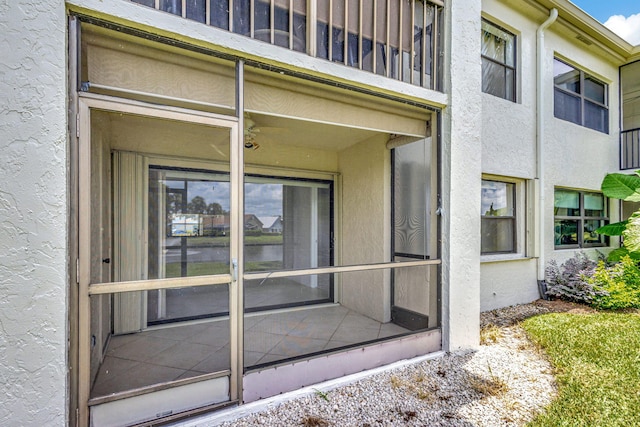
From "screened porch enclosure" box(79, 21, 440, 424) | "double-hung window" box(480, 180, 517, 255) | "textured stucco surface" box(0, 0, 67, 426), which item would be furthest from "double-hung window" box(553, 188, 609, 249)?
"textured stucco surface" box(0, 0, 67, 426)

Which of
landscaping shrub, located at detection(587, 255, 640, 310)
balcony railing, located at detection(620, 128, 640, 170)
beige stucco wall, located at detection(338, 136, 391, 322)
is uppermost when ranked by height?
balcony railing, located at detection(620, 128, 640, 170)

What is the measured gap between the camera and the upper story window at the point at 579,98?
702 cm

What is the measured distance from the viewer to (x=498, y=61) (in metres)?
6.09

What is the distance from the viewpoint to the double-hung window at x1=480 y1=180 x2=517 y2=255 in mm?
5988

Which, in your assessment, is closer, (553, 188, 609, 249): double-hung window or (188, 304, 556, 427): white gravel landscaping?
(188, 304, 556, 427): white gravel landscaping

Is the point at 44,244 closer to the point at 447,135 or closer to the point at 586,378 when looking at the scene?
the point at 447,135

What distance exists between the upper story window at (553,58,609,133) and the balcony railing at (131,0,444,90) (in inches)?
196

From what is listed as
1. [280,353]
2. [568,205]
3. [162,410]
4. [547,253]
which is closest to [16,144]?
[162,410]

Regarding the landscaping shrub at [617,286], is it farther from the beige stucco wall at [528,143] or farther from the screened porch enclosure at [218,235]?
the screened porch enclosure at [218,235]

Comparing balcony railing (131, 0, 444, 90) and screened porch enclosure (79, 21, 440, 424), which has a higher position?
balcony railing (131, 0, 444, 90)

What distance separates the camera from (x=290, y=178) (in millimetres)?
5387

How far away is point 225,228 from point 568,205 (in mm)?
7861

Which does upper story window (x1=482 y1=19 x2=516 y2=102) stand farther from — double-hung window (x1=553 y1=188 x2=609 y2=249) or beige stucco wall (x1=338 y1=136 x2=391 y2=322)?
beige stucco wall (x1=338 y1=136 x2=391 y2=322)

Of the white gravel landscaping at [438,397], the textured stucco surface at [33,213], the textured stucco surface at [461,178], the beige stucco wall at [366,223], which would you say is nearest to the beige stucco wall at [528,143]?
the textured stucco surface at [461,178]
